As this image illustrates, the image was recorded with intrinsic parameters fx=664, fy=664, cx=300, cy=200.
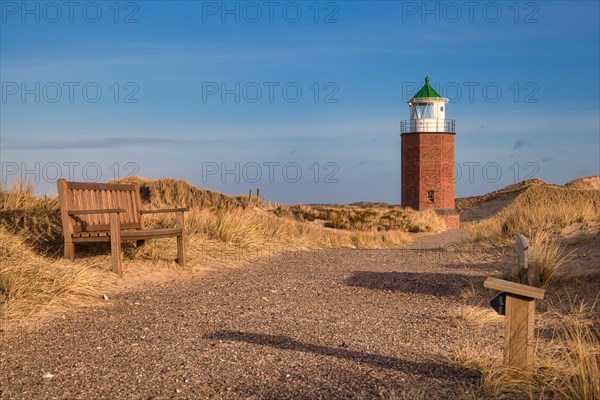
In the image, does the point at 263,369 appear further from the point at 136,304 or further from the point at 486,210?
the point at 486,210

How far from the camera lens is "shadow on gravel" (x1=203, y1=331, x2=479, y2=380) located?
4.55m

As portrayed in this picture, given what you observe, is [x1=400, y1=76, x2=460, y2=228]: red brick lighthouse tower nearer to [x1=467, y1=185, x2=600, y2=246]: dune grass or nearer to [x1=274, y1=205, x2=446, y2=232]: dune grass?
[x1=274, y1=205, x2=446, y2=232]: dune grass

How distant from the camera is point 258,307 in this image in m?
7.00

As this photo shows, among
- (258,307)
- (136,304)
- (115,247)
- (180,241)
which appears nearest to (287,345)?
(258,307)

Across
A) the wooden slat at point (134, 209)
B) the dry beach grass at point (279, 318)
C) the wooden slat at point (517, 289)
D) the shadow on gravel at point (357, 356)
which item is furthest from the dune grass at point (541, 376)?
the wooden slat at point (134, 209)

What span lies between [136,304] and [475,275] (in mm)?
4932

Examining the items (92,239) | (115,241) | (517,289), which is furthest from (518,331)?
(92,239)

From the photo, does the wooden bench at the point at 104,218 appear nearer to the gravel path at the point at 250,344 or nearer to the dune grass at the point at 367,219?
the gravel path at the point at 250,344

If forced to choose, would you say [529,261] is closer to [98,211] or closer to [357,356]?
[357,356]

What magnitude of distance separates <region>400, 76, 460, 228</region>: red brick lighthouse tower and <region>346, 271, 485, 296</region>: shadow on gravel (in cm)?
2472

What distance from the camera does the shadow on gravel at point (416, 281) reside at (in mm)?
8461

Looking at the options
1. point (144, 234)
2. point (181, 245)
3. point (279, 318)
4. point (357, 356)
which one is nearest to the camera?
point (357, 356)

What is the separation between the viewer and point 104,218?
30.5 ft

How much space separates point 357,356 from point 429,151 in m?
30.1
